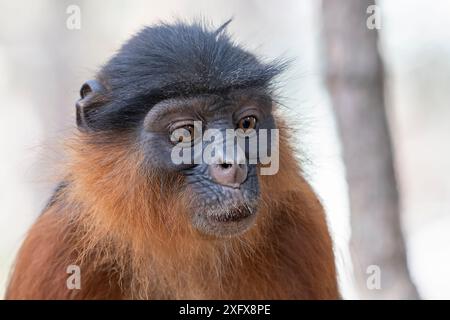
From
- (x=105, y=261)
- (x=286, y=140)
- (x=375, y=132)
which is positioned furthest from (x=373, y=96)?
(x=105, y=261)

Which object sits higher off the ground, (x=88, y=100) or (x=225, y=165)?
(x=88, y=100)

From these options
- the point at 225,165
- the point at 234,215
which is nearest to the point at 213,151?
the point at 225,165

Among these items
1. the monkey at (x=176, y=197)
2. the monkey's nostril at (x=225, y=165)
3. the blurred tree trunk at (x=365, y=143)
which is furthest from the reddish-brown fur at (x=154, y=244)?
the blurred tree trunk at (x=365, y=143)

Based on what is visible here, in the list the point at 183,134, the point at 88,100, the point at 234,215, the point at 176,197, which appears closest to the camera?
the point at 234,215

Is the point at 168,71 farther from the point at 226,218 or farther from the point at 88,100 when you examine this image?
the point at 226,218

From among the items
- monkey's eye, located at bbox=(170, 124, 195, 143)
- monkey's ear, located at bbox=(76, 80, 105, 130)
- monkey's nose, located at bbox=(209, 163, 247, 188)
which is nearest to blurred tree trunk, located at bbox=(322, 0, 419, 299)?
monkey's eye, located at bbox=(170, 124, 195, 143)

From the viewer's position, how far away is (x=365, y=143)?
8.14 metres

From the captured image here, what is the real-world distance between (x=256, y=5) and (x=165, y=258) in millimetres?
11338

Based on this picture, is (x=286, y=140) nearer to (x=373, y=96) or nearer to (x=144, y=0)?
(x=373, y=96)

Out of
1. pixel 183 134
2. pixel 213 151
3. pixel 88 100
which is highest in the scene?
pixel 88 100

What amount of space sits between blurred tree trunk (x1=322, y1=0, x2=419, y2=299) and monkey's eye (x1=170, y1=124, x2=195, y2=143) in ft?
9.51

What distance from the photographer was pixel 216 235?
219 inches

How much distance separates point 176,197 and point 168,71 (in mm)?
957

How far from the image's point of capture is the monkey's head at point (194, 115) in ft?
17.7
